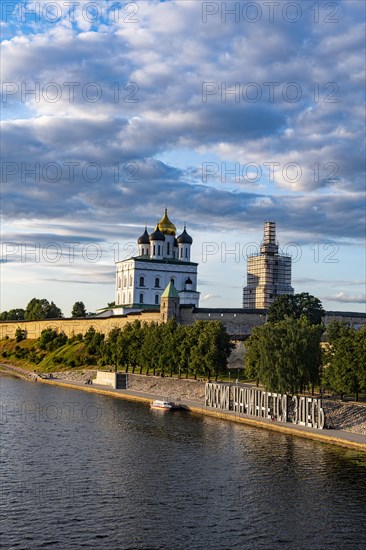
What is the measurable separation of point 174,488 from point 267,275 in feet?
444

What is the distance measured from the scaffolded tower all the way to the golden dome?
3586 cm

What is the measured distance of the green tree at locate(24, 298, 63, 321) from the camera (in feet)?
590

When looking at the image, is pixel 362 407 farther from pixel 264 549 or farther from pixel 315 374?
pixel 264 549

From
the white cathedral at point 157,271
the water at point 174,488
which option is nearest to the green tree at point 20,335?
the white cathedral at point 157,271

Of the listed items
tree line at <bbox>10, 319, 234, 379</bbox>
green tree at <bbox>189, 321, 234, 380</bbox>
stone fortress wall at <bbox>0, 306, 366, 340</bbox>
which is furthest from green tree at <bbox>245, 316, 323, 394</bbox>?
stone fortress wall at <bbox>0, 306, 366, 340</bbox>

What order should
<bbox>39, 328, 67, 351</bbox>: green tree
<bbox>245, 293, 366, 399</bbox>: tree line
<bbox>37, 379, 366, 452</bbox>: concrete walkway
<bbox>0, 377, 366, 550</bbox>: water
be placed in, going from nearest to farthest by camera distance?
<bbox>0, 377, 366, 550</bbox>: water → <bbox>37, 379, 366, 452</bbox>: concrete walkway → <bbox>245, 293, 366, 399</bbox>: tree line → <bbox>39, 328, 67, 351</bbox>: green tree

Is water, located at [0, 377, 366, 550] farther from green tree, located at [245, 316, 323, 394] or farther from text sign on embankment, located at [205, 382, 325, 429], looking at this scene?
green tree, located at [245, 316, 323, 394]

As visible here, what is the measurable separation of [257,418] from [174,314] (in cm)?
4639

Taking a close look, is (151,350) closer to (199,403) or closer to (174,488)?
(199,403)

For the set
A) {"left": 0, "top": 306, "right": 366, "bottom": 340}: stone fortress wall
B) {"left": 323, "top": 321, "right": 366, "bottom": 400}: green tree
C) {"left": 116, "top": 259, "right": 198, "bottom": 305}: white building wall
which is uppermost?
{"left": 116, "top": 259, "right": 198, "bottom": 305}: white building wall

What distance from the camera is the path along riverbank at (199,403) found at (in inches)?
2026

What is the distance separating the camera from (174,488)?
125 feet

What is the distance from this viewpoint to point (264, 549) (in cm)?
2891

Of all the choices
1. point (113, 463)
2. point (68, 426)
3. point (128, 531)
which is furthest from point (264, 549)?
point (68, 426)
